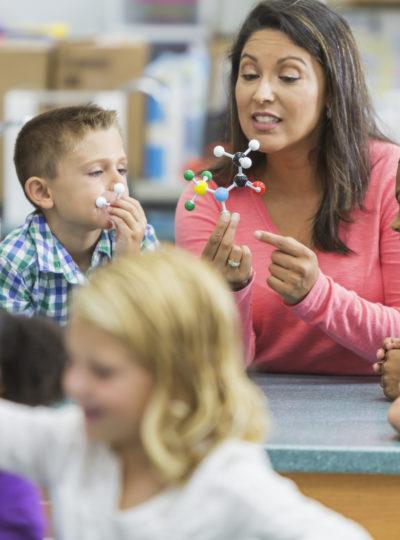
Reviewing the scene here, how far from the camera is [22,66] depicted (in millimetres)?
5551

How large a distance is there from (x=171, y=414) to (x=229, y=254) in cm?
79

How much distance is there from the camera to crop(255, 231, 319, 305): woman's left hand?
5.76 ft

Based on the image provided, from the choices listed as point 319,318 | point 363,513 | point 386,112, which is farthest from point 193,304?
Result: point 386,112

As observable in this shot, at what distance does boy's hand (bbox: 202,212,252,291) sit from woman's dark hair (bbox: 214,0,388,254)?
0.18 metres

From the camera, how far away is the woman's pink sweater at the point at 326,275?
1.93 m

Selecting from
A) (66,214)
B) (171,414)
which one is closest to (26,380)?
(171,414)

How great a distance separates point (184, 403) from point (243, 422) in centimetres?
5

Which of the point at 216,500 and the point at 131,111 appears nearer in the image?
the point at 216,500

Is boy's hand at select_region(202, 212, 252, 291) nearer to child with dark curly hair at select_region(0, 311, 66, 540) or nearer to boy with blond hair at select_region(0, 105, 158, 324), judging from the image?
boy with blond hair at select_region(0, 105, 158, 324)

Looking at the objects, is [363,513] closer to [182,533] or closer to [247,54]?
[182,533]

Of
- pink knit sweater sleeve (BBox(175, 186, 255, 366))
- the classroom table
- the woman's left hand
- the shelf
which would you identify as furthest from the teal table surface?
the shelf

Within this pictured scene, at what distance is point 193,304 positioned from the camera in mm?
1010

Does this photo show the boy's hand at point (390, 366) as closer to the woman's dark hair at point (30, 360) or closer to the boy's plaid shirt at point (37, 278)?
the boy's plaid shirt at point (37, 278)

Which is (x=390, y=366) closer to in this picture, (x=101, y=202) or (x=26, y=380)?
(x=101, y=202)
